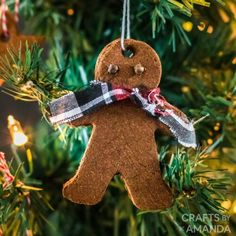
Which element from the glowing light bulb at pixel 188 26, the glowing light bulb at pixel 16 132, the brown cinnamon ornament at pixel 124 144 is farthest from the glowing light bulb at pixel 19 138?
the glowing light bulb at pixel 188 26

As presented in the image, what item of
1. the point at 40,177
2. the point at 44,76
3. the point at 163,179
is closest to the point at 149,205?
the point at 163,179

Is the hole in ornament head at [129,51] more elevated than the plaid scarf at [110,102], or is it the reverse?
the hole in ornament head at [129,51]

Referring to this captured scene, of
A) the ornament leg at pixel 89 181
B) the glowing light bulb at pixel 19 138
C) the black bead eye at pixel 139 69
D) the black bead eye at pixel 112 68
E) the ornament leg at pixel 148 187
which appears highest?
the black bead eye at pixel 112 68

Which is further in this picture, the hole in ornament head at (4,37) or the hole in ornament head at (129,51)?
the hole in ornament head at (4,37)

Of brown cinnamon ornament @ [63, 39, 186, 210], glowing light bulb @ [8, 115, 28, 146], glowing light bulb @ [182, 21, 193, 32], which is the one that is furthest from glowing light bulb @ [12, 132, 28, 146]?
glowing light bulb @ [182, 21, 193, 32]

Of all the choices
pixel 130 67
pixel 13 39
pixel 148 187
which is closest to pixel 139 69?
pixel 130 67

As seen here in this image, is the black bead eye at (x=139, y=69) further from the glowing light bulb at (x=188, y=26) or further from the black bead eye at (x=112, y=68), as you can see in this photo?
the glowing light bulb at (x=188, y=26)

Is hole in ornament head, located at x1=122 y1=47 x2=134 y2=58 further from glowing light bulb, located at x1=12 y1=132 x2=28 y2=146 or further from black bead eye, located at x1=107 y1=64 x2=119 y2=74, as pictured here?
glowing light bulb, located at x1=12 y1=132 x2=28 y2=146

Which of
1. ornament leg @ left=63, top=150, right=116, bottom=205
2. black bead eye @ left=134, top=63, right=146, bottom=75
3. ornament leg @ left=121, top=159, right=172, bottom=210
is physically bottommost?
ornament leg @ left=121, top=159, right=172, bottom=210
